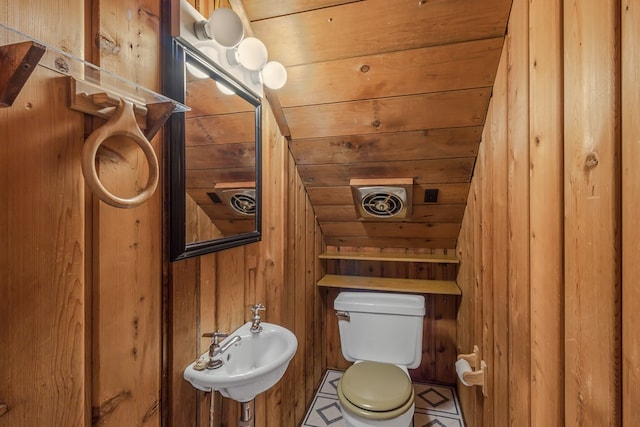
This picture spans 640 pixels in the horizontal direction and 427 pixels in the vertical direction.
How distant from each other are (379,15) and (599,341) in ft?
3.87

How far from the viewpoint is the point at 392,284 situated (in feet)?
6.86

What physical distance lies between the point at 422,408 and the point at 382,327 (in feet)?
2.13

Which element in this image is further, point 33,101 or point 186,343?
point 186,343

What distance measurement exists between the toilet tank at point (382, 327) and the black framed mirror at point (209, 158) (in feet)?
3.23

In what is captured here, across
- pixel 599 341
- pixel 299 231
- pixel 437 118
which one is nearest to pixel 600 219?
pixel 599 341

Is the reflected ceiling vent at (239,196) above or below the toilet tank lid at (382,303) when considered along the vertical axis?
above

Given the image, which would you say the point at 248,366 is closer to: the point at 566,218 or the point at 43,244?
the point at 43,244

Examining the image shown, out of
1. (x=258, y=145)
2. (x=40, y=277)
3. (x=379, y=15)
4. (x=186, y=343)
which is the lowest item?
(x=186, y=343)

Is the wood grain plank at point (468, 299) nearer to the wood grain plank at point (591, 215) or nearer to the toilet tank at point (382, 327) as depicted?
the toilet tank at point (382, 327)

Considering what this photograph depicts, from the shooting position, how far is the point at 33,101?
52 cm

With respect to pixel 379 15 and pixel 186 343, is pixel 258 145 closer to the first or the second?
pixel 379 15

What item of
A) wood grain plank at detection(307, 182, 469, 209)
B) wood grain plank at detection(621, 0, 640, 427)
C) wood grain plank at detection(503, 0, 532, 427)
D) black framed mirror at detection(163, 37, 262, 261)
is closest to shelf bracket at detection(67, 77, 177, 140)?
black framed mirror at detection(163, 37, 262, 261)

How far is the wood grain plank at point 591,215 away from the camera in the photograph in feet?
1.62

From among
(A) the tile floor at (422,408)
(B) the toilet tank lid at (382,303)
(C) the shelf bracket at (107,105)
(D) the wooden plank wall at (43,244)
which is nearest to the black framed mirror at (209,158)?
(C) the shelf bracket at (107,105)
